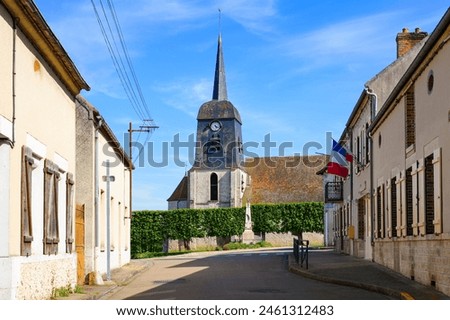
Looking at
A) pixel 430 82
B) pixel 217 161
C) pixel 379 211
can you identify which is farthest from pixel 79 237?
pixel 217 161

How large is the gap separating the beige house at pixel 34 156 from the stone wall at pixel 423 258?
7.54 metres

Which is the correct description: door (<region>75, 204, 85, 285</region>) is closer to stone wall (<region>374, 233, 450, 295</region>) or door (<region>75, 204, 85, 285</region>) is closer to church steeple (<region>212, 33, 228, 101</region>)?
stone wall (<region>374, 233, 450, 295</region>)

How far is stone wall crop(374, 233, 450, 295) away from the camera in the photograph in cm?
1530

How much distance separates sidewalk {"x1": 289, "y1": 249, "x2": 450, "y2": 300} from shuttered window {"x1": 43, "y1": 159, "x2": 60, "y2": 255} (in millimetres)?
6866

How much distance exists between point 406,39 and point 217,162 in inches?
Answer: 2062

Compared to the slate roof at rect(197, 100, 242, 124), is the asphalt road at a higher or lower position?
lower

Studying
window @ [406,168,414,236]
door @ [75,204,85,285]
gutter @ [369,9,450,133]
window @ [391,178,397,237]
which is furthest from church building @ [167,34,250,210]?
window @ [406,168,414,236]

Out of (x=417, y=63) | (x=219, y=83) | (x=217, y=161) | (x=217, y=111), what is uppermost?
(x=219, y=83)

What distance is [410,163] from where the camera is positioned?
19.5 meters

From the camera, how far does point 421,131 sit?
1795 cm

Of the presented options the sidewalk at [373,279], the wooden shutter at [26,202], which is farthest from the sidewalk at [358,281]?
Answer: the wooden shutter at [26,202]

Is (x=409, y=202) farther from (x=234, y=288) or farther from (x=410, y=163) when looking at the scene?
(x=234, y=288)

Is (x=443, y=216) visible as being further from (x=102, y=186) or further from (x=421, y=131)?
(x=102, y=186)

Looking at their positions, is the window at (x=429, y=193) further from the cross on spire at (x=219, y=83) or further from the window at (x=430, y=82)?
the cross on spire at (x=219, y=83)
